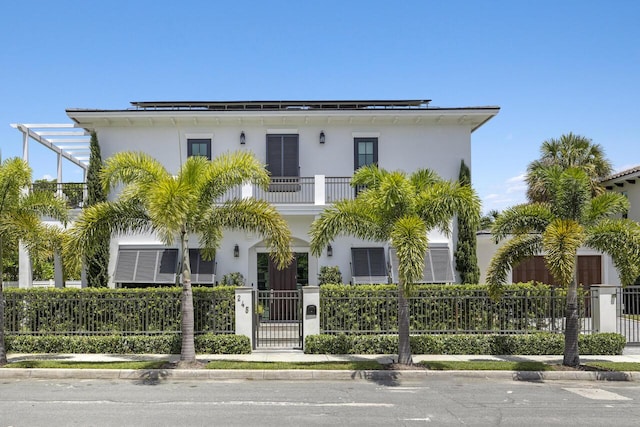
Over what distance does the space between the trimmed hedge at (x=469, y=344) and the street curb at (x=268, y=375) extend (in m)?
2.20

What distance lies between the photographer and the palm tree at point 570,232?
1197 cm

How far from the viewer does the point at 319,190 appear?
18.9m

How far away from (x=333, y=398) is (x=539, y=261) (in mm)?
14932

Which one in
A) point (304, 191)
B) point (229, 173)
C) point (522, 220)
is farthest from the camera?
point (304, 191)

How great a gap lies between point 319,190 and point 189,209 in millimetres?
7093

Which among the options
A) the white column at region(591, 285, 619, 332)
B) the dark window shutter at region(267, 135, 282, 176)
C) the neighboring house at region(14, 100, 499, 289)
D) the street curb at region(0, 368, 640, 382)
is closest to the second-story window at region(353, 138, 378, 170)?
the neighboring house at region(14, 100, 499, 289)

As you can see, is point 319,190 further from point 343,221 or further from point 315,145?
point 343,221

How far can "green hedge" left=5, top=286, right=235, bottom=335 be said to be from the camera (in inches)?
583

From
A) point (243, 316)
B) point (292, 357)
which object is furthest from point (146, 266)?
point (292, 357)

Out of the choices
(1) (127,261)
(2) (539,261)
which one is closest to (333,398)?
(1) (127,261)

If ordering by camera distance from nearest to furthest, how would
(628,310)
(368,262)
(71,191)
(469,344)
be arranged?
(469,344) < (628,310) < (368,262) < (71,191)

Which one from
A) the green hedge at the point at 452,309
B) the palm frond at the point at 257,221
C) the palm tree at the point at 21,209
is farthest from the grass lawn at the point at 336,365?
the palm frond at the point at 257,221

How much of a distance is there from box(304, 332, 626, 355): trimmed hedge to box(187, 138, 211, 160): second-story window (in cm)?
857

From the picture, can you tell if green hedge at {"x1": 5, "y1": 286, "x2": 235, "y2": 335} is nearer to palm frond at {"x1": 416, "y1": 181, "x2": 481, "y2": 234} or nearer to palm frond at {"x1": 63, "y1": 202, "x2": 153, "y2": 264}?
palm frond at {"x1": 63, "y1": 202, "x2": 153, "y2": 264}
